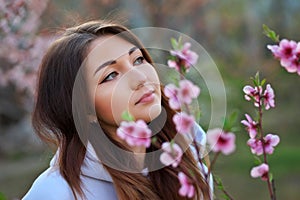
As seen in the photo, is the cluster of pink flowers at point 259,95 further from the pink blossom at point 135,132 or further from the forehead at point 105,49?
the forehead at point 105,49

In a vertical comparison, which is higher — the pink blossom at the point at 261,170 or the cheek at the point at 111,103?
the cheek at the point at 111,103

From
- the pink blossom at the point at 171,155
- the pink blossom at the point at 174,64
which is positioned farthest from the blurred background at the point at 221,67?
the pink blossom at the point at 171,155

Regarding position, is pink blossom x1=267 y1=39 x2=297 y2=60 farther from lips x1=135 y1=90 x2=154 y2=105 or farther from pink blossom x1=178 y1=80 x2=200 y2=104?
lips x1=135 y1=90 x2=154 y2=105

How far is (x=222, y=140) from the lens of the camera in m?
0.92

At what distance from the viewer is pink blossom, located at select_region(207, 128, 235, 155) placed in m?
0.90

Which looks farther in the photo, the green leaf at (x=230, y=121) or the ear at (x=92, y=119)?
the ear at (x=92, y=119)

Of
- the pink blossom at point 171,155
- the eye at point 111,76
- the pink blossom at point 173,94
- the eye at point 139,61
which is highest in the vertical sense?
the eye at point 139,61

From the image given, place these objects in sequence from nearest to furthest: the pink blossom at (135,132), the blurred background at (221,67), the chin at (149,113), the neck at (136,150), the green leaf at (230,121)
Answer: the green leaf at (230,121) → the pink blossom at (135,132) → the chin at (149,113) → the neck at (136,150) → the blurred background at (221,67)

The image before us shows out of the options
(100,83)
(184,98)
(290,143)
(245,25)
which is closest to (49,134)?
(100,83)

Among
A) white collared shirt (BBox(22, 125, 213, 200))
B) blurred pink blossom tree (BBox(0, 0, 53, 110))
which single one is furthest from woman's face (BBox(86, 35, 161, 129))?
blurred pink blossom tree (BBox(0, 0, 53, 110))

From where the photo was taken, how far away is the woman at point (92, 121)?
1.52 m

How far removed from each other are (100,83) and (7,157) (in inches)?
300

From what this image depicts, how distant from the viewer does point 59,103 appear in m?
1.57

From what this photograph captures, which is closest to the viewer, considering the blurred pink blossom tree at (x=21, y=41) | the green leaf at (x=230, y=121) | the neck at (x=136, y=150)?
the green leaf at (x=230, y=121)
